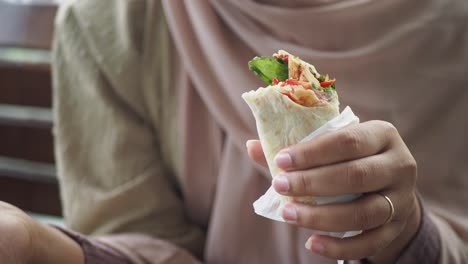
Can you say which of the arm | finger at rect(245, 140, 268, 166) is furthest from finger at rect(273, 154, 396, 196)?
the arm

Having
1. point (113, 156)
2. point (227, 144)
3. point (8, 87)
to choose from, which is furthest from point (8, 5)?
point (227, 144)

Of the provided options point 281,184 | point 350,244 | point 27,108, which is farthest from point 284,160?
point 27,108

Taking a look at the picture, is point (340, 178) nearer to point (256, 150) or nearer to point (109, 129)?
point (256, 150)

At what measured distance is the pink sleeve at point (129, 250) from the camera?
30.3 inches

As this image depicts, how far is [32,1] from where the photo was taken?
1240 millimetres

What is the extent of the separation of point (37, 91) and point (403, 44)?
2.79ft

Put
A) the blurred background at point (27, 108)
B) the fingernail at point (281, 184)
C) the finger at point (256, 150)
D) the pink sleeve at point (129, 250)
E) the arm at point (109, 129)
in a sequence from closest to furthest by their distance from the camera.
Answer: the fingernail at point (281, 184)
the finger at point (256, 150)
the pink sleeve at point (129, 250)
the arm at point (109, 129)
the blurred background at point (27, 108)

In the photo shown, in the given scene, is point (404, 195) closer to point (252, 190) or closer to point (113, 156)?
point (252, 190)

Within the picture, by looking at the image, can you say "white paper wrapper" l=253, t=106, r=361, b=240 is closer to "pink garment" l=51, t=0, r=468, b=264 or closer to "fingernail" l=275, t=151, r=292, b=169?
"fingernail" l=275, t=151, r=292, b=169

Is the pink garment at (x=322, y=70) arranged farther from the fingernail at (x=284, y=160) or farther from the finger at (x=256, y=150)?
the fingernail at (x=284, y=160)

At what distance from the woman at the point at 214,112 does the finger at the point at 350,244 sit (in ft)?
0.46

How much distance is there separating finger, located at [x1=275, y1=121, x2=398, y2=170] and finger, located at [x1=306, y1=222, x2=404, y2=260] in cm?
9

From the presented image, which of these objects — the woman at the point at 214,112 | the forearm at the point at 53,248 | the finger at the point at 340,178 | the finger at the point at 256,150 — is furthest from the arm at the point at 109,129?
the finger at the point at 340,178

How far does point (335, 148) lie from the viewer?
1.77 ft
